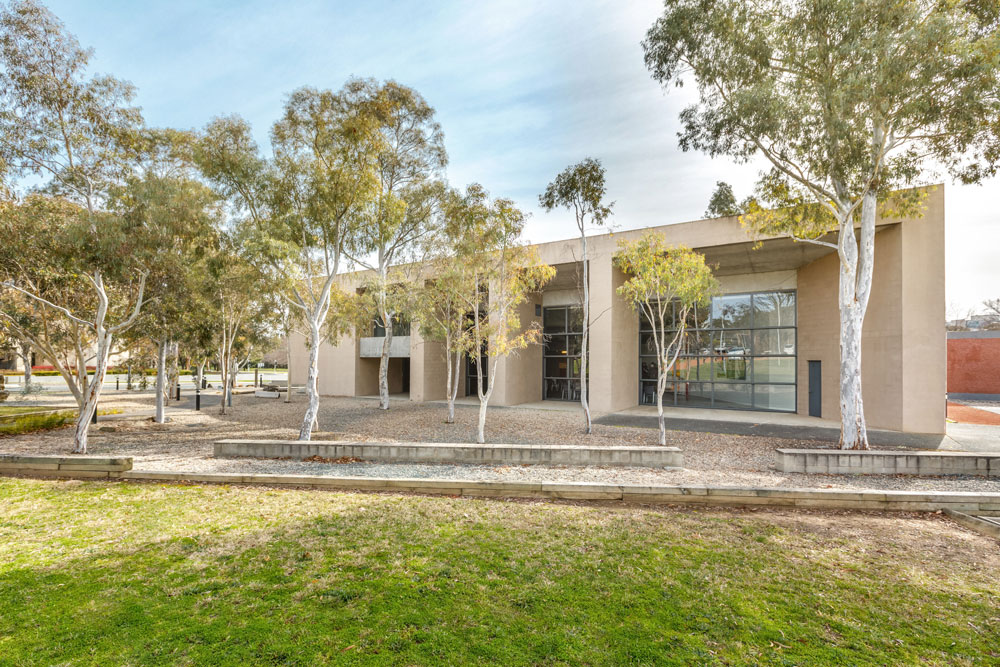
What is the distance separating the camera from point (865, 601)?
3.69 m

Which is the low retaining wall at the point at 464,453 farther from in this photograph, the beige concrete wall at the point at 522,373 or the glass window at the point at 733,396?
the glass window at the point at 733,396

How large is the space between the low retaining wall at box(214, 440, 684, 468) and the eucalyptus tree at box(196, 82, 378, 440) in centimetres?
145

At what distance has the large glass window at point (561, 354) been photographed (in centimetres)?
2259

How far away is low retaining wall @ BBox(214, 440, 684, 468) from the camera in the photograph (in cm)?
896

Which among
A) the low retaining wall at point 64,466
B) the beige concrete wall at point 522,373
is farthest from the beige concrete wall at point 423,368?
the low retaining wall at point 64,466

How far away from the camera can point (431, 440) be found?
40.4 ft

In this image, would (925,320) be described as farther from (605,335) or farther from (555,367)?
(555,367)

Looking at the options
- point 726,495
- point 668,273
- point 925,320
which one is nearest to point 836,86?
point 668,273

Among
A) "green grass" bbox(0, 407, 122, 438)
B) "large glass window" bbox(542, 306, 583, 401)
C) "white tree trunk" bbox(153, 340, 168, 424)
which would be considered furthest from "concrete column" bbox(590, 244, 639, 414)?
"green grass" bbox(0, 407, 122, 438)

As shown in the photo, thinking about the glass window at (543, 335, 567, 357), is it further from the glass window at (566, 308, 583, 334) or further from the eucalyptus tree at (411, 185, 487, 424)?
the eucalyptus tree at (411, 185, 487, 424)

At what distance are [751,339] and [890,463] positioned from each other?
12044 millimetres

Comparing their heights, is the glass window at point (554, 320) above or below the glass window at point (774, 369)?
above

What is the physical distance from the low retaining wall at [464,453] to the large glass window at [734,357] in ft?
33.7

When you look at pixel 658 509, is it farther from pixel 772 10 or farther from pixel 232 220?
pixel 232 220
